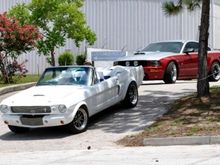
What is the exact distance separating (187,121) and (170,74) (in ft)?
22.7

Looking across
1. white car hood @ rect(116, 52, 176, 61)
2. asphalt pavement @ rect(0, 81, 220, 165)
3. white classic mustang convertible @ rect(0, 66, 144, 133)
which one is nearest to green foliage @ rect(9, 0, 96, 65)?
white car hood @ rect(116, 52, 176, 61)

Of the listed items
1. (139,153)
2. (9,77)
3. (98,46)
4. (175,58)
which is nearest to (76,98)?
(139,153)

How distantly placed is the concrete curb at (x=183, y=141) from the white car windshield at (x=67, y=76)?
109 inches

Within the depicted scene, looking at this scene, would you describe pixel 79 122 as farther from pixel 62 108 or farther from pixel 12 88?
pixel 12 88

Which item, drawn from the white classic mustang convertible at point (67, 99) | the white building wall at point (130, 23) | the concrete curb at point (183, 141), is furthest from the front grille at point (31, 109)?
the white building wall at point (130, 23)

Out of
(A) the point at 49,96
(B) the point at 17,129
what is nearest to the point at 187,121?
(A) the point at 49,96

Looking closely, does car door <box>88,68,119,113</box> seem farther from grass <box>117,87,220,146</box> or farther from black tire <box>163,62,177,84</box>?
black tire <box>163,62,177,84</box>

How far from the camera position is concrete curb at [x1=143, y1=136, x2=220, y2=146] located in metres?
10.1

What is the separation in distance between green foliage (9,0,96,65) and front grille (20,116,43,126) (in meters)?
12.6

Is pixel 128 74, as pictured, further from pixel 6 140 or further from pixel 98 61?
pixel 98 61

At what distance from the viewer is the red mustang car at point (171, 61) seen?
59.4ft

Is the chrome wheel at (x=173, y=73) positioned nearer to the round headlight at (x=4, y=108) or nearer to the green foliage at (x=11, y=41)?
the green foliage at (x=11, y=41)

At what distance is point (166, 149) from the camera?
32.2ft

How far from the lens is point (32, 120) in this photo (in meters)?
11.4
